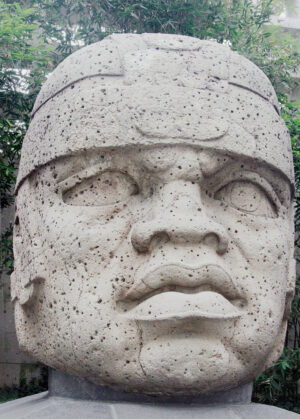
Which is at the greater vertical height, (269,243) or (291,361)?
(269,243)

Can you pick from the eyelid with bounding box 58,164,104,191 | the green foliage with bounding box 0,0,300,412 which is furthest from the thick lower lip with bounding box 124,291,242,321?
the green foliage with bounding box 0,0,300,412

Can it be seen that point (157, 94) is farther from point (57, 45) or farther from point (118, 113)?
point (57, 45)

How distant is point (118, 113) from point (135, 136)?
0.47 ft

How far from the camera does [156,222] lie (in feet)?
7.23

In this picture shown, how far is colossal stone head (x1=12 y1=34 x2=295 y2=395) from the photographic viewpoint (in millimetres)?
2125

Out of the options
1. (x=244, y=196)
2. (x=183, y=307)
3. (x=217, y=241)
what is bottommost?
(x=183, y=307)

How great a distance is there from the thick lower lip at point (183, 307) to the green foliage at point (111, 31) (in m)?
3.00

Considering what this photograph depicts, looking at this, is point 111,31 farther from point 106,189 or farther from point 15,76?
point 106,189

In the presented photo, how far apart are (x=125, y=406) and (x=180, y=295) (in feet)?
A: 1.73

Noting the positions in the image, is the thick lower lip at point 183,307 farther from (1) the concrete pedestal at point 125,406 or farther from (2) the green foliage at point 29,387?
(2) the green foliage at point 29,387

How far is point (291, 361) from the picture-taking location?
518 centimetres

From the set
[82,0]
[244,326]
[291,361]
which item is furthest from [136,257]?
[82,0]

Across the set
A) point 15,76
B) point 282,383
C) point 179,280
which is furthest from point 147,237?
point 282,383

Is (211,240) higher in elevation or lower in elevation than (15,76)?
lower
